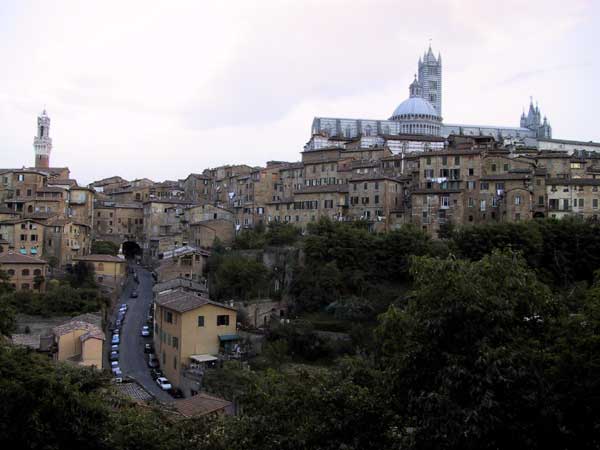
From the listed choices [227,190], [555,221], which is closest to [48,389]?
[555,221]

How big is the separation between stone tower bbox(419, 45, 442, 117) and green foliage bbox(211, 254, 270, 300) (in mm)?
83649

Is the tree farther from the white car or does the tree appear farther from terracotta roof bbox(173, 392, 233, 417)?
the white car

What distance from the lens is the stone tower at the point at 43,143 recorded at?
290 feet

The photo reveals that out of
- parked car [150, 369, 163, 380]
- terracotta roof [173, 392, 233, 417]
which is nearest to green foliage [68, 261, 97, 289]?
parked car [150, 369, 163, 380]

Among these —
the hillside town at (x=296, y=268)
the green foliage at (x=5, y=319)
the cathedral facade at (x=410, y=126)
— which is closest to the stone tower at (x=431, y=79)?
the cathedral facade at (x=410, y=126)

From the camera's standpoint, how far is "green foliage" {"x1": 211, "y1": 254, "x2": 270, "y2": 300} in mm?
43312

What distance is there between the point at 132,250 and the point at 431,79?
72.7 meters

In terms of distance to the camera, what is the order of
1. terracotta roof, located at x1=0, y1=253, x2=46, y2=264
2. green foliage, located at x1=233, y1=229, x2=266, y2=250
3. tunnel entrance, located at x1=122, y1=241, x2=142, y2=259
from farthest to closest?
tunnel entrance, located at x1=122, y1=241, x2=142, y2=259
green foliage, located at x1=233, y1=229, x2=266, y2=250
terracotta roof, located at x1=0, y1=253, x2=46, y2=264

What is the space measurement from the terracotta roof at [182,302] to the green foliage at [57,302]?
17.8ft

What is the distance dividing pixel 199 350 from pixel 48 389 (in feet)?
68.4

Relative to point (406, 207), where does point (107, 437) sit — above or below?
below

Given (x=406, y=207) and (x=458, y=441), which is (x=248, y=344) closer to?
(x=406, y=207)

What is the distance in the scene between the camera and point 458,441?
457 inches

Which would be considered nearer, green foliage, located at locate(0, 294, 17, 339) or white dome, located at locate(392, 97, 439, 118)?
green foliage, located at locate(0, 294, 17, 339)
